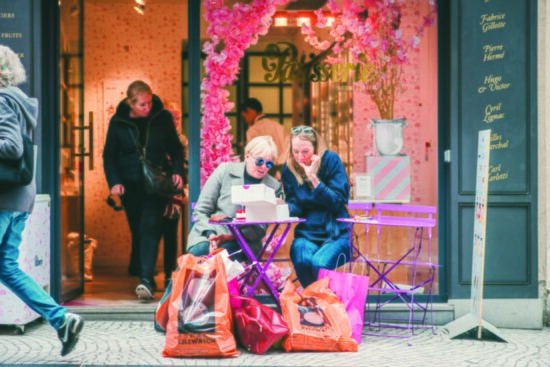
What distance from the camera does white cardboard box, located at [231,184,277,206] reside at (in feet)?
19.0

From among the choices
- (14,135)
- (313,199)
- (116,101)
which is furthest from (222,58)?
(116,101)

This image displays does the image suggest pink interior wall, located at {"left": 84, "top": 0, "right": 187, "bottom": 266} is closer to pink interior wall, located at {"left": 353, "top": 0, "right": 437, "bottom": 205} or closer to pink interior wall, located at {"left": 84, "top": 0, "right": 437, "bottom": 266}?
pink interior wall, located at {"left": 84, "top": 0, "right": 437, "bottom": 266}

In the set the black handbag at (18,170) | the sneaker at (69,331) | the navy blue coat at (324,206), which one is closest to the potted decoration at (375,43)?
the navy blue coat at (324,206)

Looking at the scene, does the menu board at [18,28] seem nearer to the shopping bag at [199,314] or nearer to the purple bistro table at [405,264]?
the shopping bag at [199,314]

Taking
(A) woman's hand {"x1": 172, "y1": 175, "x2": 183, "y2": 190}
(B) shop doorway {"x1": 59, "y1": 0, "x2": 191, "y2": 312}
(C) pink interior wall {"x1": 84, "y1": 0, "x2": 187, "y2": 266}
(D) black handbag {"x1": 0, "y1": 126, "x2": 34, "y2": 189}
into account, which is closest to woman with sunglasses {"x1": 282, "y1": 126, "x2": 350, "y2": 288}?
(A) woman's hand {"x1": 172, "y1": 175, "x2": 183, "y2": 190}

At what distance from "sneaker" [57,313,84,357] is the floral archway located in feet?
7.56

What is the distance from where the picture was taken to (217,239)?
20.5 feet

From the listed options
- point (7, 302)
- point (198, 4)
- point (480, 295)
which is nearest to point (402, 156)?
point (480, 295)

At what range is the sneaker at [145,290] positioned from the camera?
720 centimetres

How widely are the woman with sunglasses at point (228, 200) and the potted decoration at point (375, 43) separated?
1.36 m

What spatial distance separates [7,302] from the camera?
6.24 metres

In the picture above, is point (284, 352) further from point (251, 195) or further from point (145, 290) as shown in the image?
point (145, 290)

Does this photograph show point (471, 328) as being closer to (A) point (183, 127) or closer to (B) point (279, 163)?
(B) point (279, 163)

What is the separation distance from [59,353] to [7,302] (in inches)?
33.9
